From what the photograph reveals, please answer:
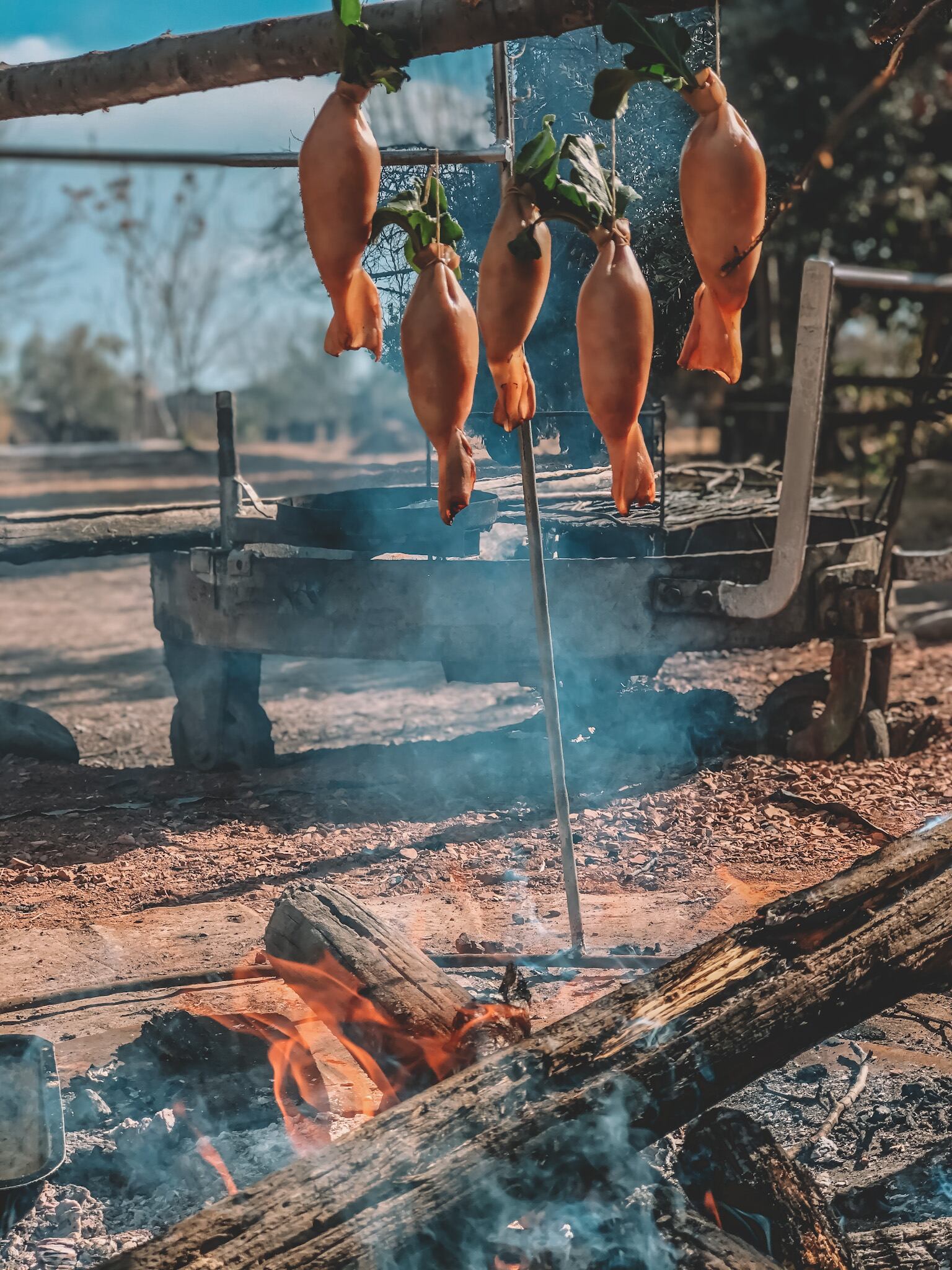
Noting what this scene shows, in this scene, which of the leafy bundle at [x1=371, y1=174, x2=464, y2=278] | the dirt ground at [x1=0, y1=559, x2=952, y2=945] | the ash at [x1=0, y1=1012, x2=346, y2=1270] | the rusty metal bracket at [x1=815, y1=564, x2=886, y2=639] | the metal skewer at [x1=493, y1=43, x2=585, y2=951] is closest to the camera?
the leafy bundle at [x1=371, y1=174, x2=464, y2=278]

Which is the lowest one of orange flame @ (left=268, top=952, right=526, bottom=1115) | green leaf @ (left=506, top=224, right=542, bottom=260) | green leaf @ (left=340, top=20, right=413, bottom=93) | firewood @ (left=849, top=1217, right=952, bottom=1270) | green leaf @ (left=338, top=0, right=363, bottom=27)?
firewood @ (left=849, top=1217, right=952, bottom=1270)

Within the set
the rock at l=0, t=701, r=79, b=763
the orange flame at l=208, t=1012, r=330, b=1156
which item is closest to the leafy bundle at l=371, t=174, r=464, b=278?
the orange flame at l=208, t=1012, r=330, b=1156

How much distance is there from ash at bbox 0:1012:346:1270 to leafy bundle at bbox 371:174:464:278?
83.5 inches

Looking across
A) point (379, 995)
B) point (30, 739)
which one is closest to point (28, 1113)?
point (379, 995)

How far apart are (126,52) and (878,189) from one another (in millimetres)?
17081

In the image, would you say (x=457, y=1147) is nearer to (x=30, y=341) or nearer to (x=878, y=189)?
(x=878, y=189)

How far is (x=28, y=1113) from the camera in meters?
2.71

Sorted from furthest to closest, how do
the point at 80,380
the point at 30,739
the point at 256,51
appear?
1. the point at 80,380
2. the point at 30,739
3. the point at 256,51

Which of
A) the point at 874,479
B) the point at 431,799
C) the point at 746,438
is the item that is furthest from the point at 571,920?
the point at 874,479

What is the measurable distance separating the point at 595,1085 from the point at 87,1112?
148 centimetres

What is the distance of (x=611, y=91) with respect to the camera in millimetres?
1925

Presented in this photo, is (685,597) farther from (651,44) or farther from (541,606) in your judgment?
(651,44)

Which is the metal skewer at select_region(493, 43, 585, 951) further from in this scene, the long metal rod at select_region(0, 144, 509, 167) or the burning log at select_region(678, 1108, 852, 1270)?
the burning log at select_region(678, 1108, 852, 1270)

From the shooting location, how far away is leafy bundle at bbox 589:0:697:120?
1827 mm
